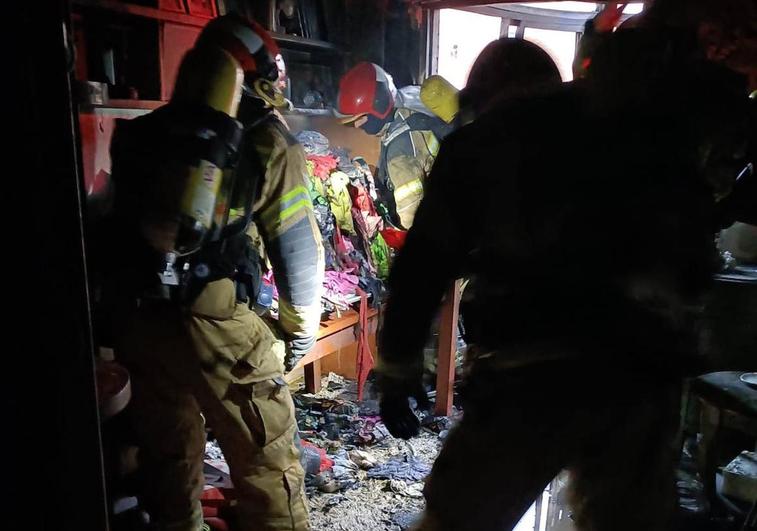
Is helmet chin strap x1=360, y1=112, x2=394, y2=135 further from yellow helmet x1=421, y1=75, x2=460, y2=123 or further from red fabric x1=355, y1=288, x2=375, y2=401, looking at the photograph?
red fabric x1=355, y1=288, x2=375, y2=401

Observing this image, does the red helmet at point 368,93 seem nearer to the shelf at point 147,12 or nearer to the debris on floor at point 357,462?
the shelf at point 147,12

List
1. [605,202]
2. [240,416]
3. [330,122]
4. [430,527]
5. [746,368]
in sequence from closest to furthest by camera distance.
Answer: [605,202] → [430,527] → [240,416] → [746,368] → [330,122]

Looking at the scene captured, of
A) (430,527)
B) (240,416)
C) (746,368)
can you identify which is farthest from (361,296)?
(430,527)

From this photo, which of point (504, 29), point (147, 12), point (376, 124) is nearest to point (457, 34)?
point (504, 29)

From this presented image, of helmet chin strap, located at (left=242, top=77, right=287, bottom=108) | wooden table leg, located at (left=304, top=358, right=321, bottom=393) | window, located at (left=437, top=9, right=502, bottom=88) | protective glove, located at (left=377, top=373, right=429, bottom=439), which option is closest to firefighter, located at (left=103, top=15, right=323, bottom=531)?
helmet chin strap, located at (left=242, top=77, right=287, bottom=108)

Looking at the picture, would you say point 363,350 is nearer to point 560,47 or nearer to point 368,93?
point 368,93

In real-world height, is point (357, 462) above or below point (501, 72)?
below

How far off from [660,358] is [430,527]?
0.47 meters

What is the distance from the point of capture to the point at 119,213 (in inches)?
48.8

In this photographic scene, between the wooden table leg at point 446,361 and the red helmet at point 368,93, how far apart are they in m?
1.11

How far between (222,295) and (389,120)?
184 centimetres

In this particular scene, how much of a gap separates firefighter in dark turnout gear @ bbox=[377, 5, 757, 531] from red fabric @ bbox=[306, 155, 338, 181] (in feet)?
5.87

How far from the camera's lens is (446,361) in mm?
2543

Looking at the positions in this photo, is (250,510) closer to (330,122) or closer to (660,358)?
(660,358)
